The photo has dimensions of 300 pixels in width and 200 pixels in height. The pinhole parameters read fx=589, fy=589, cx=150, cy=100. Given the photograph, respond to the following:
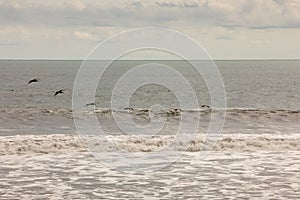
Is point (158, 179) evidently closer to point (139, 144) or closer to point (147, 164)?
point (147, 164)

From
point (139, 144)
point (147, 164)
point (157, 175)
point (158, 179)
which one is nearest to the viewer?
point (158, 179)

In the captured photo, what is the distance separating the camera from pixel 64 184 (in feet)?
47.0

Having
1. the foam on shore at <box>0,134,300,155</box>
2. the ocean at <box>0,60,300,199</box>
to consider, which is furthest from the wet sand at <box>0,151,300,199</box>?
the foam on shore at <box>0,134,300,155</box>

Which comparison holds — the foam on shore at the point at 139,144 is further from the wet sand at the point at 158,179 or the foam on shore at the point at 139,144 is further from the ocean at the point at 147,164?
the wet sand at the point at 158,179

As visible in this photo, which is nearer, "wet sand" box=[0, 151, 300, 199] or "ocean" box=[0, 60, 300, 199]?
"wet sand" box=[0, 151, 300, 199]

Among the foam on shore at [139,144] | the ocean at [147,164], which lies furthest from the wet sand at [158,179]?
the foam on shore at [139,144]

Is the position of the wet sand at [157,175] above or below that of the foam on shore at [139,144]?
below

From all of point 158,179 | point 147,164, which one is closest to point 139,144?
point 147,164

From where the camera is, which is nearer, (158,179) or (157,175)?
(158,179)

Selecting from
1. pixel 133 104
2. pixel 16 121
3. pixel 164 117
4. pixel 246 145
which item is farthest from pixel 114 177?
pixel 133 104

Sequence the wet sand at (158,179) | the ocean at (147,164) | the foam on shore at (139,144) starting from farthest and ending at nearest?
the foam on shore at (139,144)
the ocean at (147,164)
the wet sand at (158,179)

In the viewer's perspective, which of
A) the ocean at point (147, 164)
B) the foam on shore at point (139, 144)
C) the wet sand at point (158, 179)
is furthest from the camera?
the foam on shore at point (139, 144)

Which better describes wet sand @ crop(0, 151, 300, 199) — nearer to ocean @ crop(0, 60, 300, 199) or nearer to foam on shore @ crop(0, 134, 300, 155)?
ocean @ crop(0, 60, 300, 199)

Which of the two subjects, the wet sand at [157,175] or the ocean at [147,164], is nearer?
the wet sand at [157,175]
